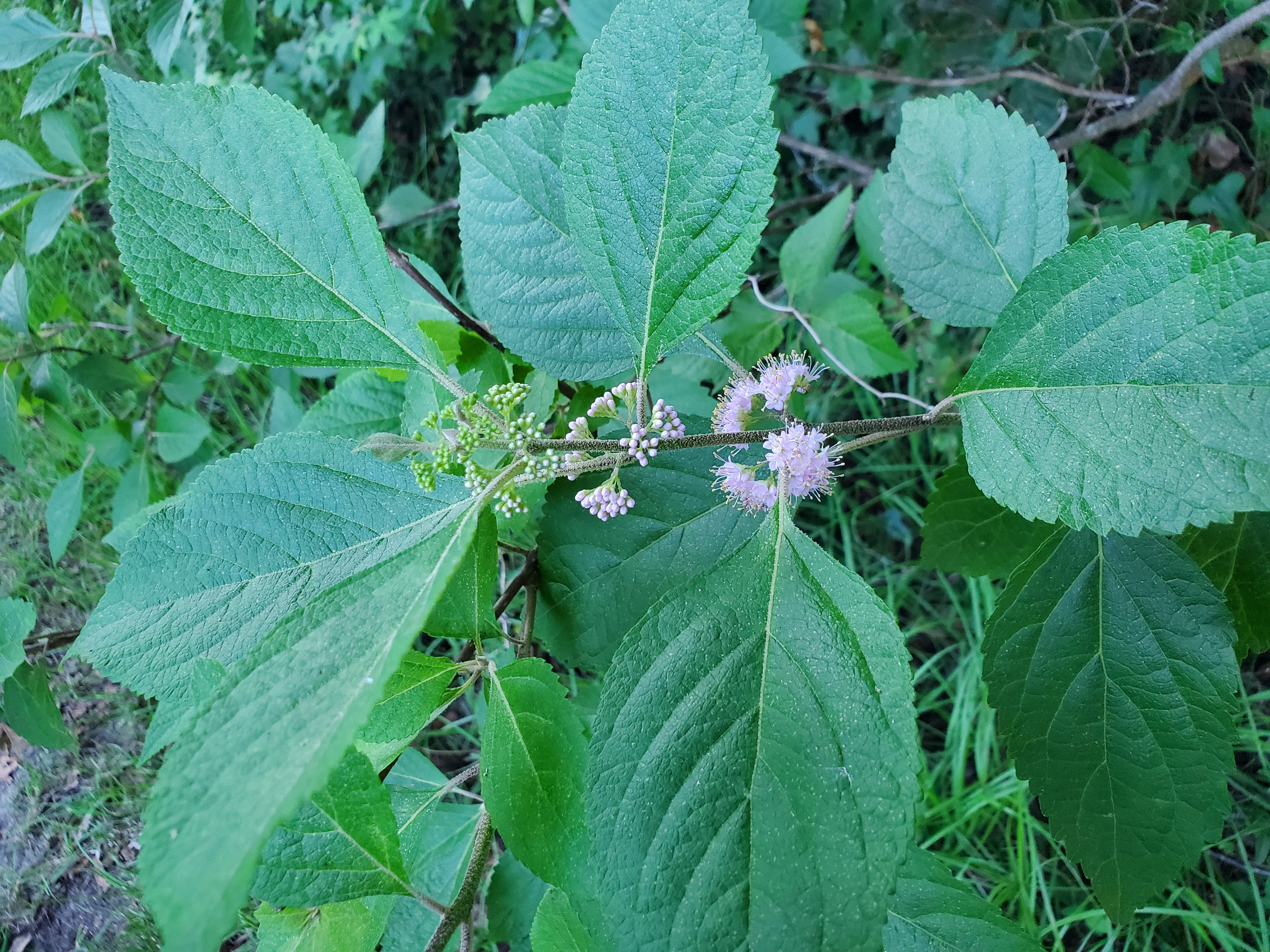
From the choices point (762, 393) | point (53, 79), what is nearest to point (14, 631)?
point (53, 79)

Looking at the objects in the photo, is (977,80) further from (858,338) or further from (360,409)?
(360,409)

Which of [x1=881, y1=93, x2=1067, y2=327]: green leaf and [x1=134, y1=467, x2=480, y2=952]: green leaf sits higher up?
[x1=881, y1=93, x2=1067, y2=327]: green leaf

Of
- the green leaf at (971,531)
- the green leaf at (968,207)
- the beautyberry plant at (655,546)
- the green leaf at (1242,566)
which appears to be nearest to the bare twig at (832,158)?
the green leaf at (968,207)

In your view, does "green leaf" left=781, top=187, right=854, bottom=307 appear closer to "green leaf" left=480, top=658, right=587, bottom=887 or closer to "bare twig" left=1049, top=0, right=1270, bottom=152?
"bare twig" left=1049, top=0, right=1270, bottom=152

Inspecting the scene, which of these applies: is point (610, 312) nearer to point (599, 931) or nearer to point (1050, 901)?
point (599, 931)

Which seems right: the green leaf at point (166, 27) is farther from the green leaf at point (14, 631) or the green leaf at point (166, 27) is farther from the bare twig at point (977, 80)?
the bare twig at point (977, 80)

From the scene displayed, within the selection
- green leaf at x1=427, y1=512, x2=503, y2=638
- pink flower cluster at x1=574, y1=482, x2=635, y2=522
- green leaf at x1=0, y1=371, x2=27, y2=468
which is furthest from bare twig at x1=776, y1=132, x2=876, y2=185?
green leaf at x1=0, y1=371, x2=27, y2=468

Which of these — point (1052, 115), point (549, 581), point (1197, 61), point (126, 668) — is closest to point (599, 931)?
point (549, 581)
